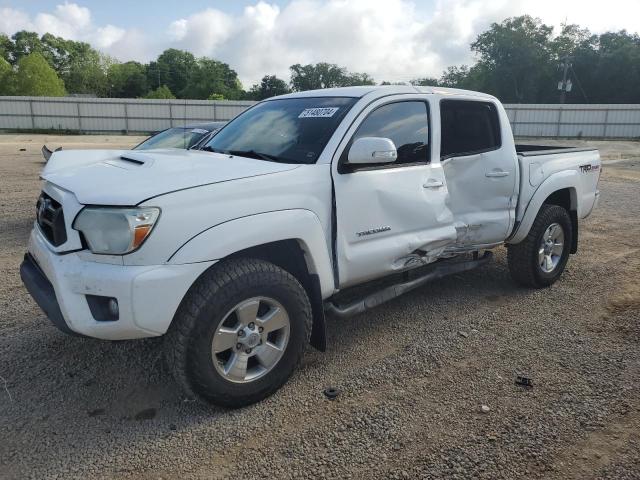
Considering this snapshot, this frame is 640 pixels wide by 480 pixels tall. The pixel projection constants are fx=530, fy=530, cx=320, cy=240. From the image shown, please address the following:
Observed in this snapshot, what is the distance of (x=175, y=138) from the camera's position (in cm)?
831

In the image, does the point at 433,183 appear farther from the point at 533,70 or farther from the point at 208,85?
the point at 208,85

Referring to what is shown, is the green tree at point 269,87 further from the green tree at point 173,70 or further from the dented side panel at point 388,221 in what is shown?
the dented side panel at point 388,221

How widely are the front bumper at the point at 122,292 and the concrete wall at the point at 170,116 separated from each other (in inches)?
1305

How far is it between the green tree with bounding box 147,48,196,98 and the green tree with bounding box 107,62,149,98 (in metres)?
1.71

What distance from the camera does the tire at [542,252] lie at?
200 inches

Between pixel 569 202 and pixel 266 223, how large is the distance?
383 cm

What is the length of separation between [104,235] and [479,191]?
3052mm

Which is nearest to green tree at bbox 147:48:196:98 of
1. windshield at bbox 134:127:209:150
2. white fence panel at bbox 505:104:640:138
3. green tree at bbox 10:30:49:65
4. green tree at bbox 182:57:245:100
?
green tree at bbox 182:57:245:100

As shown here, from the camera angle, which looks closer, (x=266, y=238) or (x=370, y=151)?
(x=266, y=238)

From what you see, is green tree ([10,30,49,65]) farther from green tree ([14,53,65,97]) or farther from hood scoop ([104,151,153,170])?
hood scoop ([104,151,153,170])

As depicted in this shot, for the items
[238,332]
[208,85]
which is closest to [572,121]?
[238,332]

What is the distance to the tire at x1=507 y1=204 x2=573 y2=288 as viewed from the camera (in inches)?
200

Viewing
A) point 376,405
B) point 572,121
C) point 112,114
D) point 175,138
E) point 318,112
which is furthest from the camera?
point 112,114

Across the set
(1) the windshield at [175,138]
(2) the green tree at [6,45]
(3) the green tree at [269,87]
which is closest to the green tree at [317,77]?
(3) the green tree at [269,87]
